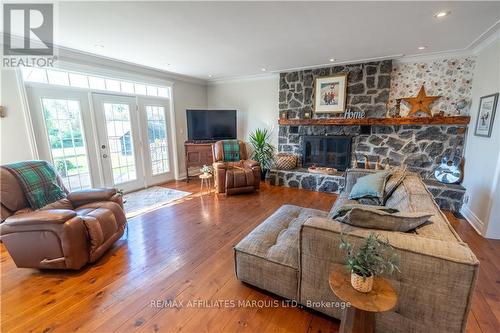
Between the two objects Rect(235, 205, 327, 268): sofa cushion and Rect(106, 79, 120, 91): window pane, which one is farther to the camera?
Rect(106, 79, 120, 91): window pane

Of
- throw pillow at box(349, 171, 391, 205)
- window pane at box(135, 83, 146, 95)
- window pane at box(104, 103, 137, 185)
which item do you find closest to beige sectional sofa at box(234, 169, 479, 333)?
throw pillow at box(349, 171, 391, 205)

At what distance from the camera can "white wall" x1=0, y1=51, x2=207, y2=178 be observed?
288cm

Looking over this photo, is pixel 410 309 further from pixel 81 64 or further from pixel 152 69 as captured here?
pixel 152 69

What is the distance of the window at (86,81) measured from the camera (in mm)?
3186

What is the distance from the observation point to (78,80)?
365cm

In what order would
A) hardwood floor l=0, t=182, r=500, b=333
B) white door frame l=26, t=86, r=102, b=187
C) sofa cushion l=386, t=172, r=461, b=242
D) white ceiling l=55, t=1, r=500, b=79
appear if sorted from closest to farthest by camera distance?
sofa cushion l=386, t=172, r=461, b=242 < hardwood floor l=0, t=182, r=500, b=333 < white ceiling l=55, t=1, r=500, b=79 < white door frame l=26, t=86, r=102, b=187

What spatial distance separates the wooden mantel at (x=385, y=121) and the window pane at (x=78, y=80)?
379 centimetres

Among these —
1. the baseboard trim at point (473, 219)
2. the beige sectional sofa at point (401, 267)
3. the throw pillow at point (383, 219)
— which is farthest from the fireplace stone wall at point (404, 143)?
the throw pillow at point (383, 219)

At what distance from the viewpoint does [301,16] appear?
2371mm

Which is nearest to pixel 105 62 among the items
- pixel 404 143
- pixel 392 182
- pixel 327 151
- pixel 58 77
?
pixel 58 77

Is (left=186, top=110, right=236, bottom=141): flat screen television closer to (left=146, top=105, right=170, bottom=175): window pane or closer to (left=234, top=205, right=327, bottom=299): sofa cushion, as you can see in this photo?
(left=146, top=105, right=170, bottom=175): window pane

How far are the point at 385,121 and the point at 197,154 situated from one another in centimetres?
405

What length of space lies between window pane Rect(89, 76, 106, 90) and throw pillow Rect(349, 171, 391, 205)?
4543 mm

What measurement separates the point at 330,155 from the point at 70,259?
14.9 ft
